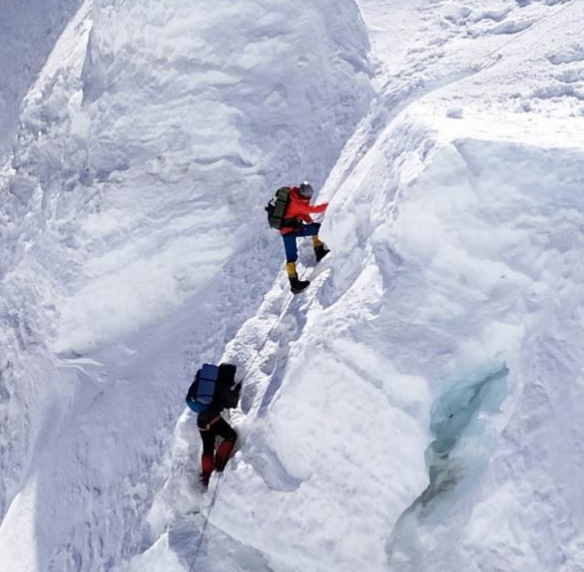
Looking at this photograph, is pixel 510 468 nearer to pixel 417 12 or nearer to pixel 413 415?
pixel 413 415

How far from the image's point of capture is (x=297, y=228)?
34.4ft

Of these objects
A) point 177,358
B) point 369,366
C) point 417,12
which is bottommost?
point 177,358

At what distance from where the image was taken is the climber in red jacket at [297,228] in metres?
10.3

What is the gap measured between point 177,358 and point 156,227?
2.58m

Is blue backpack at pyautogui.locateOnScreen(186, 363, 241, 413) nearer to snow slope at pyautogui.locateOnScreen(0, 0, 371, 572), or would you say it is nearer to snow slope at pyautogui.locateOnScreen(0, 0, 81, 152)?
snow slope at pyautogui.locateOnScreen(0, 0, 371, 572)

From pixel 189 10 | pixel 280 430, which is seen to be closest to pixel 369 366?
pixel 280 430

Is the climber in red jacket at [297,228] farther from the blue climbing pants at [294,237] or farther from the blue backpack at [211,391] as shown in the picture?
the blue backpack at [211,391]

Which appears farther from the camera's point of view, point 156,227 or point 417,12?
point 417,12

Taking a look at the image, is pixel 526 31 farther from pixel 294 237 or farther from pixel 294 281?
pixel 294 281

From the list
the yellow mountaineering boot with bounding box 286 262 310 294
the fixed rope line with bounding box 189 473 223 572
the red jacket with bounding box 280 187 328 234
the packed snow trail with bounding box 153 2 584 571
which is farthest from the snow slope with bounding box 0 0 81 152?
the packed snow trail with bounding box 153 2 584 571

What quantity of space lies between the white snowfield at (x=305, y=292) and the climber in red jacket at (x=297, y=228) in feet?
0.97

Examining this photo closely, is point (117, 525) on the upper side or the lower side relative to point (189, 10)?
lower

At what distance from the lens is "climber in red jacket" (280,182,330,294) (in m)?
10.3

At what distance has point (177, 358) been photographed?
42.0ft
